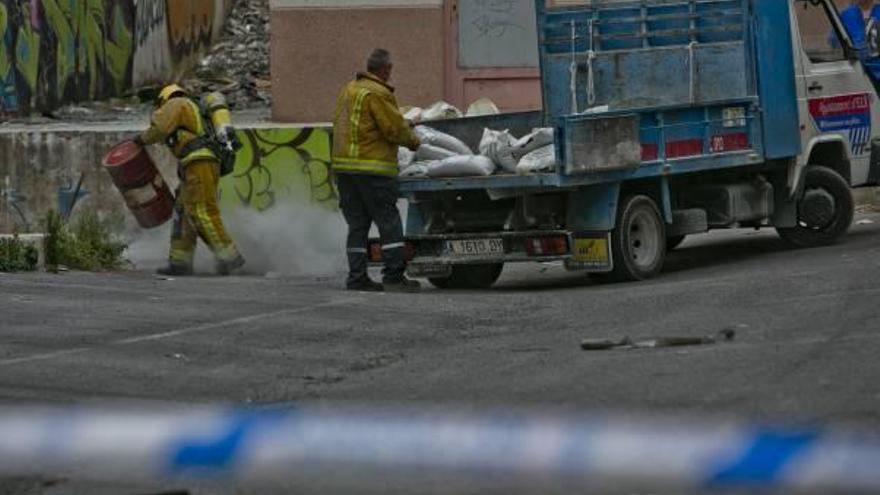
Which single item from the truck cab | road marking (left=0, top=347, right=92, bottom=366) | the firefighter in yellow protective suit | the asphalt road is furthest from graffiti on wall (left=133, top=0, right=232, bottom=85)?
road marking (left=0, top=347, right=92, bottom=366)

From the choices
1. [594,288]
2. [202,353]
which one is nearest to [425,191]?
[594,288]

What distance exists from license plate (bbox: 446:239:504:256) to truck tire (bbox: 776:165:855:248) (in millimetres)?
3141

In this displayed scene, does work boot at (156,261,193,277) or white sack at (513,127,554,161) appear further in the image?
work boot at (156,261,193,277)

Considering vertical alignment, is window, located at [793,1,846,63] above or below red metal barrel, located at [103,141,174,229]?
above

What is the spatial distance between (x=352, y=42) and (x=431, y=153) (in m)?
8.21

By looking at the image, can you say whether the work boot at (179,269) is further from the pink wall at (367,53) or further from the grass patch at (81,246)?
the pink wall at (367,53)

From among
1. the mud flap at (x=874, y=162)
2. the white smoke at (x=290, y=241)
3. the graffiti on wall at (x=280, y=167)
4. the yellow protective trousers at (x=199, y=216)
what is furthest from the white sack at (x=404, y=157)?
the graffiti on wall at (x=280, y=167)

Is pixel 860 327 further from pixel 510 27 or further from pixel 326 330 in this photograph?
pixel 510 27

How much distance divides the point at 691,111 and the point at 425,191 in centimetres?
217

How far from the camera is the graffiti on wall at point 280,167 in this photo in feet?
62.7

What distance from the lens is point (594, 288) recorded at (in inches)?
553

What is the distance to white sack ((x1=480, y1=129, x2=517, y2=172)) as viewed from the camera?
1402cm

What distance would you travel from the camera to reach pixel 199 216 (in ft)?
52.2

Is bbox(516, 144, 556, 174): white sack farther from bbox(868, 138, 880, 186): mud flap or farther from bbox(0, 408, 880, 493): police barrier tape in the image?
bbox(0, 408, 880, 493): police barrier tape
